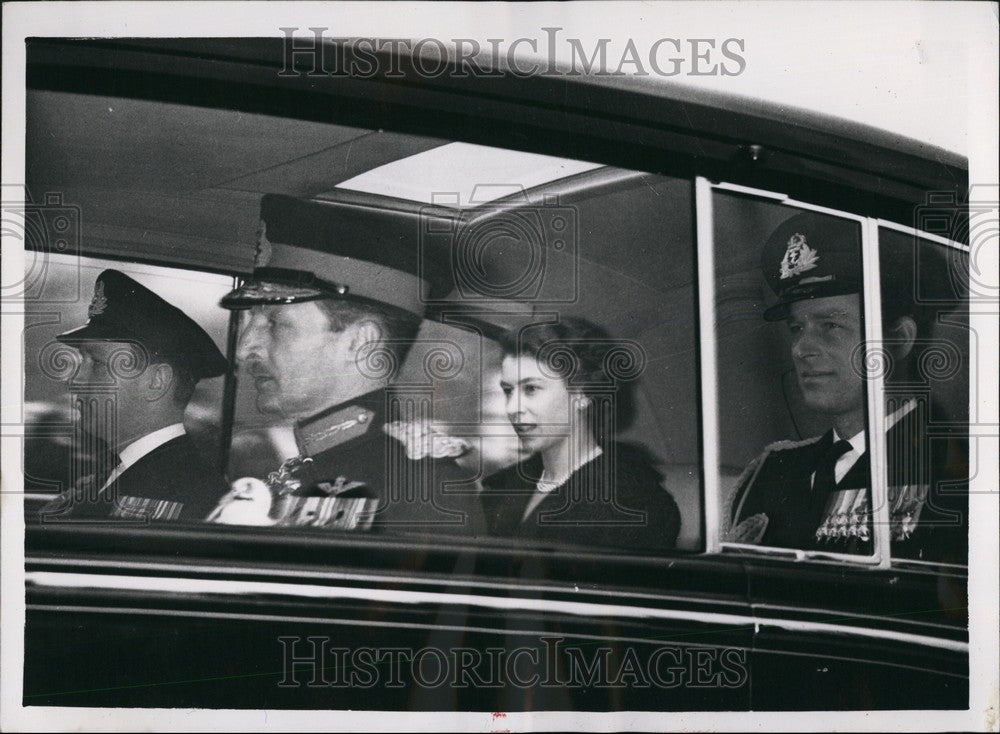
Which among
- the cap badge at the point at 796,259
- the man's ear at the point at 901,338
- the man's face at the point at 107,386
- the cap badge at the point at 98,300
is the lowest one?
the man's face at the point at 107,386

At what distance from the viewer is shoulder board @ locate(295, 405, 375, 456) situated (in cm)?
180

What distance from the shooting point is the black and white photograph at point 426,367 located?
1.79m

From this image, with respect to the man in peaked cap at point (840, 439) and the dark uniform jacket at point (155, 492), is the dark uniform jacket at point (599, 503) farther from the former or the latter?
the dark uniform jacket at point (155, 492)

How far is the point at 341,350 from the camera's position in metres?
1.81

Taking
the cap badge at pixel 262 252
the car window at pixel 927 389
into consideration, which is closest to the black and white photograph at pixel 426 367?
the cap badge at pixel 262 252

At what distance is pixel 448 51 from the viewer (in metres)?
1.79

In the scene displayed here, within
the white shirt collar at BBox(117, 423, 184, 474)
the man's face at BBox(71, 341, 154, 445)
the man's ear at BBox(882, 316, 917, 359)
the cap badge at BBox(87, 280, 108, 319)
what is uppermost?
the cap badge at BBox(87, 280, 108, 319)

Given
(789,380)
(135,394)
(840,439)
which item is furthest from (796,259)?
(135,394)

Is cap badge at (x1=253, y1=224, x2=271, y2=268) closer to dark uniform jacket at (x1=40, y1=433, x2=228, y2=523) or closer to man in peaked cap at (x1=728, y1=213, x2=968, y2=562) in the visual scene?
dark uniform jacket at (x1=40, y1=433, x2=228, y2=523)

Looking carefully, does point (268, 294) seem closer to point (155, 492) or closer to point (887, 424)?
point (155, 492)

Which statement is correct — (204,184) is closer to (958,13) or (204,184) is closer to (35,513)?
(35,513)

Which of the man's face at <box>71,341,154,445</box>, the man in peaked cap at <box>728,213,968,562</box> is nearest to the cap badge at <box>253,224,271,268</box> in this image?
the man's face at <box>71,341,154,445</box>

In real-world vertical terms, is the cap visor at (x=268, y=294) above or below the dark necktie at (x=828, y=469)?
above

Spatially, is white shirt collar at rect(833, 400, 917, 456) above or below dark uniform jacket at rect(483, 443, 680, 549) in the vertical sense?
above
